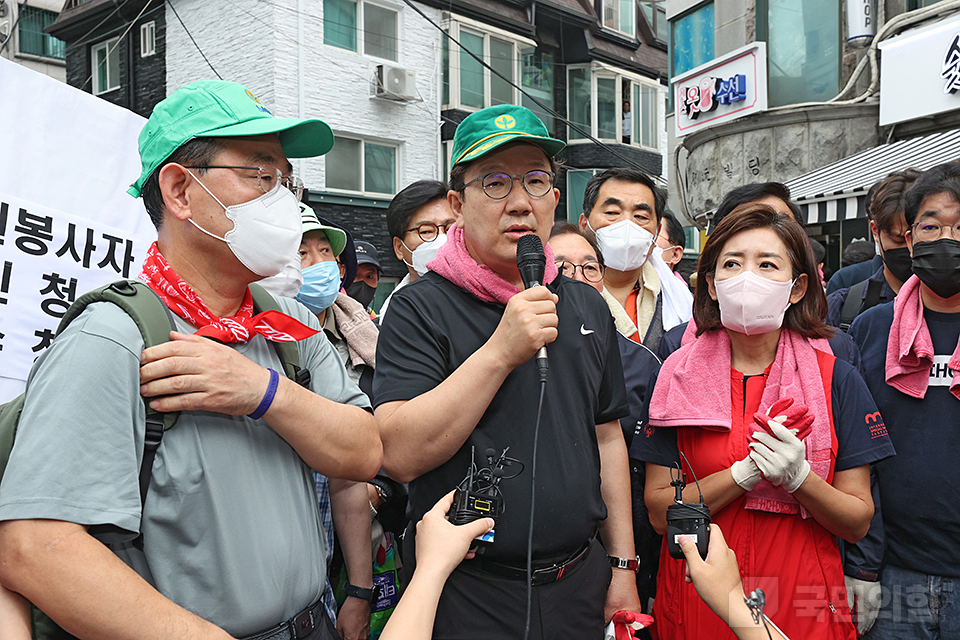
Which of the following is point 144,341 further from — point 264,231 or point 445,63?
point 445,63

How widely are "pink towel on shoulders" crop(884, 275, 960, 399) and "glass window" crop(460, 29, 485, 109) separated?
51.6 ft

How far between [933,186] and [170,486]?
2.95m

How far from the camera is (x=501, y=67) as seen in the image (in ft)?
60.6

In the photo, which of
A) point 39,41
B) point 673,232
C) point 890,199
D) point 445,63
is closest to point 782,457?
point 890,199

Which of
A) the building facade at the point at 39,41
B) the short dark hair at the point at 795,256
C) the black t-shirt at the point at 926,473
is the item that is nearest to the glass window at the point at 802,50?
the black t-shirt at the point at 926,473

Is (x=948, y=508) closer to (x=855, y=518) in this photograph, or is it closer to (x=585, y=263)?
(x=855, y=518)

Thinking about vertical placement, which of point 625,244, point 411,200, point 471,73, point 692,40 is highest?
point 471,73

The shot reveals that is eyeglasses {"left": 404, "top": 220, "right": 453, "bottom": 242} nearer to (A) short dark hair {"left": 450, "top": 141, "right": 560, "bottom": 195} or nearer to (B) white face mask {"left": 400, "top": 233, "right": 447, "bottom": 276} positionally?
(B) white face mask {"left": 400, "top": 233, "right": 447, "bottom": 276}

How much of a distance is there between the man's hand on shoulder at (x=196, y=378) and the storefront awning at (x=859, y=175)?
789 centimetres

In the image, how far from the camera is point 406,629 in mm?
1475

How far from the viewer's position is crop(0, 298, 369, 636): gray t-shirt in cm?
131

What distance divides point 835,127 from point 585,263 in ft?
28.9

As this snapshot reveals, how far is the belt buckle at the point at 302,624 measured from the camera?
64.7 inches

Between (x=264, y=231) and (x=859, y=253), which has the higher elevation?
(x=859, y=253)
